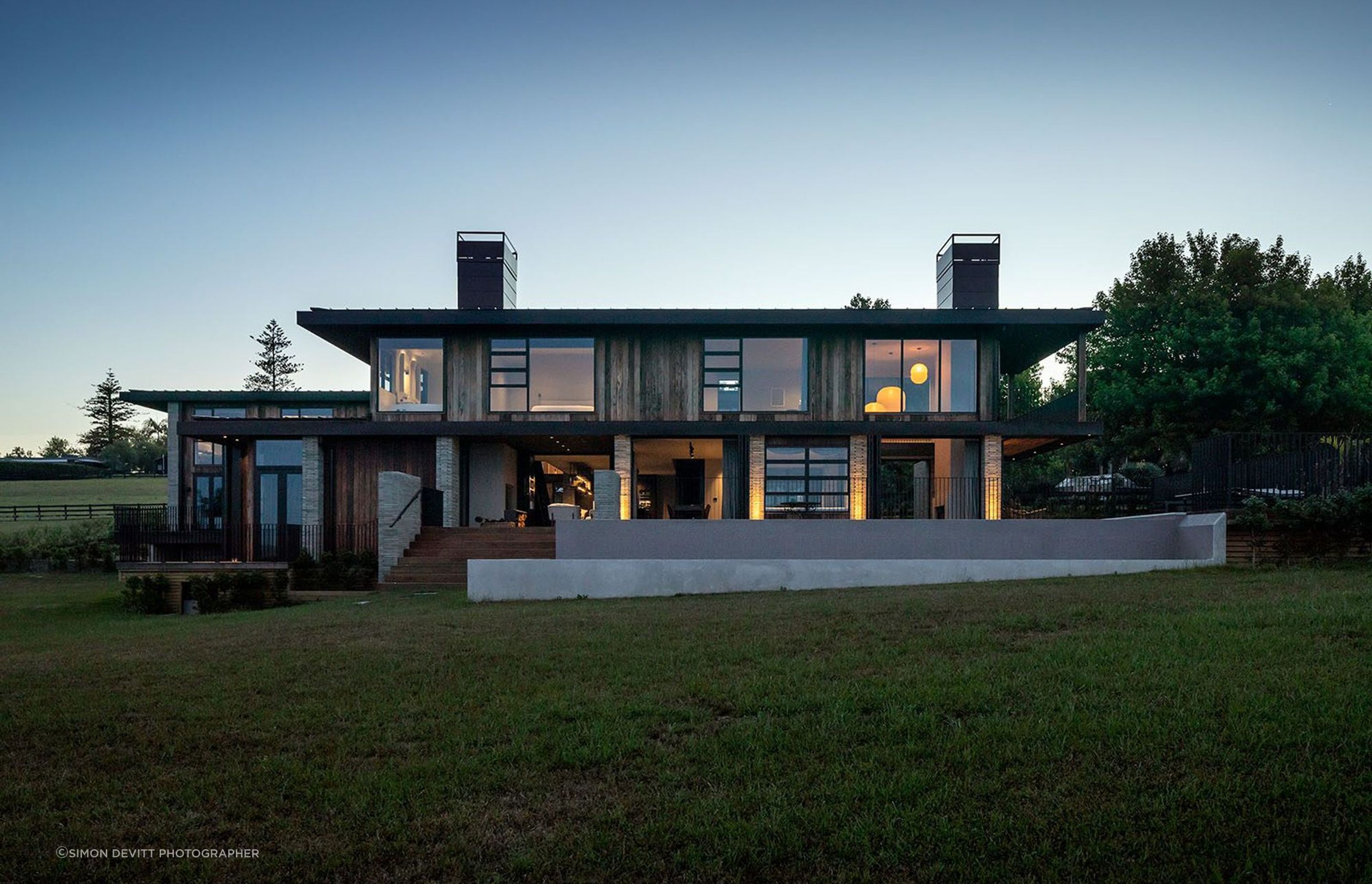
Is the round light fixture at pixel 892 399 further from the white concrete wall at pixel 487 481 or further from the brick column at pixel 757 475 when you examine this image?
the white concrete wall at pixel 487 481

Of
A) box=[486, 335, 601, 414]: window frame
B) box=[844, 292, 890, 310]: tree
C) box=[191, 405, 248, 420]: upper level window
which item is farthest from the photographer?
box=[844, 292, 890, 310]: tree

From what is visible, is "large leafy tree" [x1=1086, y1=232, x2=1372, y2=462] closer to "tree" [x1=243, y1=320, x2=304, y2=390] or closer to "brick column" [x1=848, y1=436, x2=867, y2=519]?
"brick column" [x1=848, y1=436, x2=867, y2=519]

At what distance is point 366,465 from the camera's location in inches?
851

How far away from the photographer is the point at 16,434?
81938 mm

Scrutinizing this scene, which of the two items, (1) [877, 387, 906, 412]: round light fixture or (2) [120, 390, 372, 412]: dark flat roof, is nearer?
(1) [877, 387, 906, 412]: round light fixture

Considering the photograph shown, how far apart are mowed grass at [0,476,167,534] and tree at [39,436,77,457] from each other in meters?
17.1

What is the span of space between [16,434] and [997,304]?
97.5 meters

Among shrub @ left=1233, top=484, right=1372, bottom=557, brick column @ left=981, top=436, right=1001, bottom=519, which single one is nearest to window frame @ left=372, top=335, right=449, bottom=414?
brick column @ left=981, top=436, right=1001, bottom=519

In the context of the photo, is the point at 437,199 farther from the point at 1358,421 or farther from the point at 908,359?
the point at 1358,421

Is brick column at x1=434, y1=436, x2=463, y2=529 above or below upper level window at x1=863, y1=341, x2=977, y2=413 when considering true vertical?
below

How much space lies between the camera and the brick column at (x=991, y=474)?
65.5 ft

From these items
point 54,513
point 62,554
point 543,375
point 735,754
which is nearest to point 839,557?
point 543,375

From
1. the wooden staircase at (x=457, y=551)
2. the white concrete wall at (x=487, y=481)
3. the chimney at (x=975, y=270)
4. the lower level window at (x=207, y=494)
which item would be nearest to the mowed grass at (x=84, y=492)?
the lower level window at (x=207, y=494)

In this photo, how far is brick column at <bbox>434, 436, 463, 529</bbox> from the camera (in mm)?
20703
